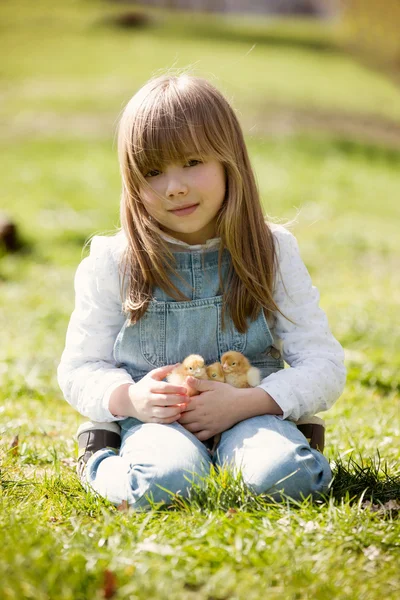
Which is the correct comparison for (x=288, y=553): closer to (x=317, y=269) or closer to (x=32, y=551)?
(x=32, y=551)

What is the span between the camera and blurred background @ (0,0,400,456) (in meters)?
4.45

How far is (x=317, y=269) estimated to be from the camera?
22.0ft

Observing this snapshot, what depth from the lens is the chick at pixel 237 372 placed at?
2586 mm

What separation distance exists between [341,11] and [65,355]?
77.2ft

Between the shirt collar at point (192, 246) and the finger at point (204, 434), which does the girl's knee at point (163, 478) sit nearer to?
the finger at point (204, 434)

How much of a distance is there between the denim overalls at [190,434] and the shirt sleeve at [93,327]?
0.06 metres

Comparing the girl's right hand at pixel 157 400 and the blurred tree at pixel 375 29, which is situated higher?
the blurred tree at pixel 375 29

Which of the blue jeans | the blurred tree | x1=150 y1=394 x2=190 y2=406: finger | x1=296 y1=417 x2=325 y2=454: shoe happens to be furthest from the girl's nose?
the blurred tree

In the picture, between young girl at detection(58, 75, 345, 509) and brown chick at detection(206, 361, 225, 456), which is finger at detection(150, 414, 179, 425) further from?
brown chick at detection(206, 361, 225, 456)

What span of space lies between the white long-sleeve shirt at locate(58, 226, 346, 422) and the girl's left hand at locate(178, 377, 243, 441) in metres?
0.15

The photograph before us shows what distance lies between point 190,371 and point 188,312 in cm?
29

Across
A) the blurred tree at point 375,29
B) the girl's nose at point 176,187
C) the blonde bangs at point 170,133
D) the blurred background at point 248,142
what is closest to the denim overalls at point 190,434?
the girl's nose at point 176,187

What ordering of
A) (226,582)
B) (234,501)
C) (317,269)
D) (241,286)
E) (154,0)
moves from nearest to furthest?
(226,582) < (234,501) < (241,286) < (317,269) < (154,0)

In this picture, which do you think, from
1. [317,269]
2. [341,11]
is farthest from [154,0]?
[317,269]
